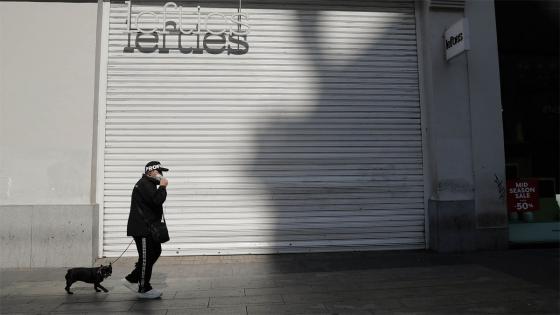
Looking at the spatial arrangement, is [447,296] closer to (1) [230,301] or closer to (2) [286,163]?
(1) [230,301]

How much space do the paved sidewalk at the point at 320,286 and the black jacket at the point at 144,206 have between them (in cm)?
91

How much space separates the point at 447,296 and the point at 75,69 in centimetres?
699

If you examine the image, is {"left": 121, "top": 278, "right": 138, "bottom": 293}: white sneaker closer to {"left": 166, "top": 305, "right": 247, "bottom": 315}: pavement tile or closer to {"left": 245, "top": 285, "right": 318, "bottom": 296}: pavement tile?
{"left": 166, "top": 305, "right": 247, "bottom": 315}: pavement tile

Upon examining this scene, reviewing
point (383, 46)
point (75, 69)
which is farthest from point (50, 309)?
point (383, 46)

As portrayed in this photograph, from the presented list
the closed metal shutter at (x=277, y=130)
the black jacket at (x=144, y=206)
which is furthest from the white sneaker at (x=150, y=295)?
the closed metal shutter at (x=277, y=130)

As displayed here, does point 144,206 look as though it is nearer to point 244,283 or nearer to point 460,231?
point 244,283

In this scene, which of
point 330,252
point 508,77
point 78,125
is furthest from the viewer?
point 508,77

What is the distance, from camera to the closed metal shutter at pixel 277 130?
29.1ft

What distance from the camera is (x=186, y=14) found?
9195mm

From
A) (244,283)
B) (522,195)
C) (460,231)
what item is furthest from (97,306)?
(522,195)

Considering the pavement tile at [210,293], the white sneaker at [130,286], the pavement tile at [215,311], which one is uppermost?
the white sneaker at [130,286]

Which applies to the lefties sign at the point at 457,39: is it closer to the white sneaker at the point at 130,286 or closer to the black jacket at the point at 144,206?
the black jacket at the point at 144,206

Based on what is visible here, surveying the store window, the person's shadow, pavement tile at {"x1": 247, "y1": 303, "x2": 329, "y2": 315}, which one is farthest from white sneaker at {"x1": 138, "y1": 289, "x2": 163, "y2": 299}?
the store window

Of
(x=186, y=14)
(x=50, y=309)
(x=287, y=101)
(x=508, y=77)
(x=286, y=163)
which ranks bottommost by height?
(x=50, y=309)
